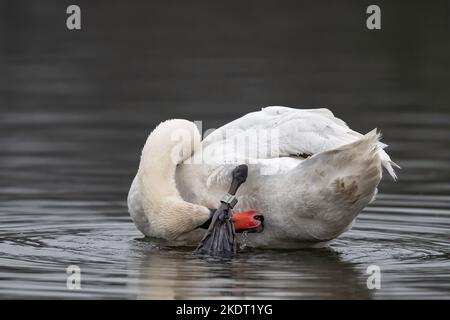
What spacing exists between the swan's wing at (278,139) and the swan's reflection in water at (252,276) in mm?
755

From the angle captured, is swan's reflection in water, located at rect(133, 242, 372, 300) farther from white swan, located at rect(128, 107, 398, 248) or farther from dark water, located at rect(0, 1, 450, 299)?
white swan, located at rect(128, 107, 398, 248)

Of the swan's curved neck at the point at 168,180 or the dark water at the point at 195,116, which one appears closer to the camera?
the dark water at the point at 195,116

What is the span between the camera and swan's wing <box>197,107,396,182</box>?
1092 centimetres

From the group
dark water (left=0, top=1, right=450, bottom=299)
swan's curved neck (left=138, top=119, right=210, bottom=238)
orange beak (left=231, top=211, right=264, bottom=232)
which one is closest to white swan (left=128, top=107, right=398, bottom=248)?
swan's curved neck (left=138, top=119, right=210, bottom=238)

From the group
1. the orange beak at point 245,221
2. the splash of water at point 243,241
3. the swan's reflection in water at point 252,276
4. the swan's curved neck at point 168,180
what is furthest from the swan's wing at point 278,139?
the swan's reflection in water at point 252,276

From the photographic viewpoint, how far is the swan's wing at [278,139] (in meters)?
10.9

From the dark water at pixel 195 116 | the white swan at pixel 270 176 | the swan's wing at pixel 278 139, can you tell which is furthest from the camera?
the swan's wing at pixel 278 139

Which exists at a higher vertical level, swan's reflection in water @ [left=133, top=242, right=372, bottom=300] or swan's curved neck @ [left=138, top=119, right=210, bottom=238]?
swan's curved neck @ [left=138, top=119, right=210, bottom=238]

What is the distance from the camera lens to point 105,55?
25625 millimetres

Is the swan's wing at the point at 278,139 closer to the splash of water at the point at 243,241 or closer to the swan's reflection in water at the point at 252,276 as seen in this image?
the splash of water at the point at 243,241

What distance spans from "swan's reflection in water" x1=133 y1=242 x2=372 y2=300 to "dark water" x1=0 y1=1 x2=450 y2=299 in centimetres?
2

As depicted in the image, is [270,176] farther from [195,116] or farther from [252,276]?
[195,116]

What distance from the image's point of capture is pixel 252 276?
9.95 m
